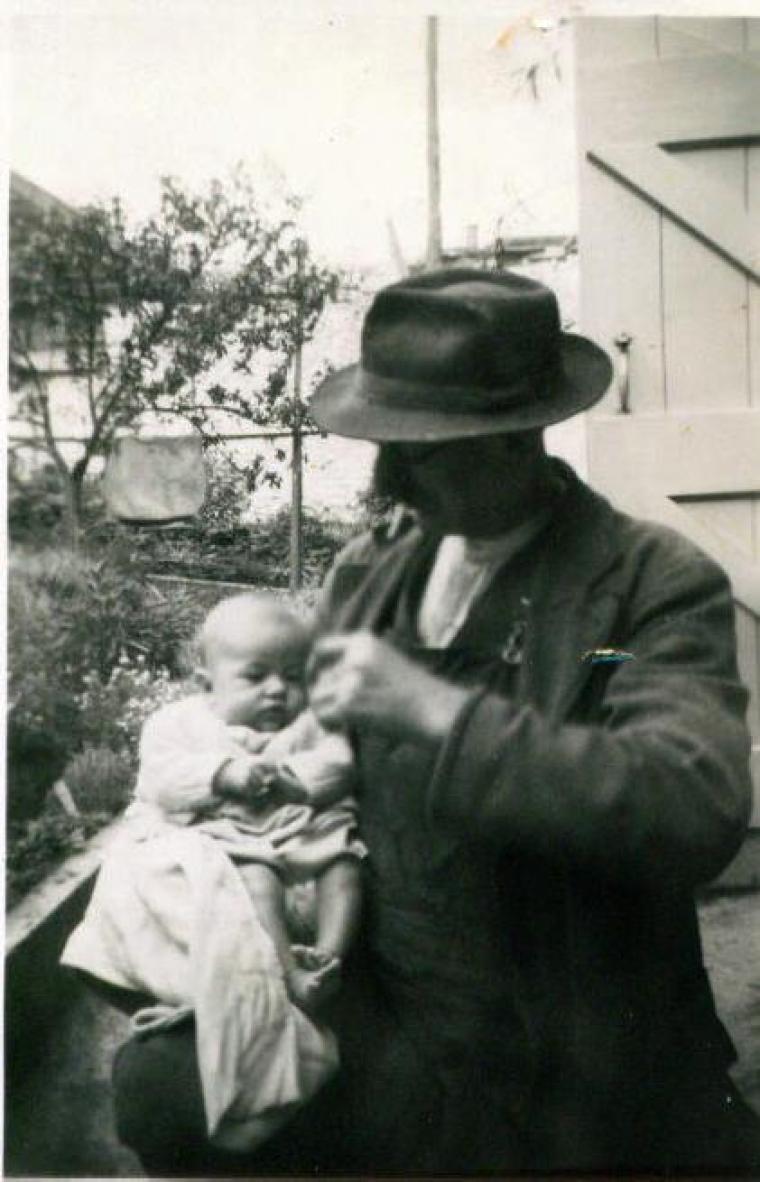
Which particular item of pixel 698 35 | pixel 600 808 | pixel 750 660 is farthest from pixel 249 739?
pixel 698 35

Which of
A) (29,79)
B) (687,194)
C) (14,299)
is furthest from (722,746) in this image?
(29,79)

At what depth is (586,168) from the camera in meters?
2.68

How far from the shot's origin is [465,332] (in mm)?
2361

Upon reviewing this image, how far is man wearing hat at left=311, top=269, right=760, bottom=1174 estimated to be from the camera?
7.83ft

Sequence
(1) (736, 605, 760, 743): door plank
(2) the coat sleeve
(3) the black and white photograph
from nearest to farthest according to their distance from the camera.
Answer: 1. (2) the coat sleeve
2. (3) the black and white photograph
3. (1) (736, 605, 760, 743): door plank

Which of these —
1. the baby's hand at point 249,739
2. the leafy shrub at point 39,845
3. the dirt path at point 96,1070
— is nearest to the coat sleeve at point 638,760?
the dirt path at point 96,1070

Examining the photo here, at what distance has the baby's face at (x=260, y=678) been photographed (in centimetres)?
251

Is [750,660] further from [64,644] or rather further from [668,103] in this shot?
[64,644]

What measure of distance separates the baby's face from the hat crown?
1.92ft

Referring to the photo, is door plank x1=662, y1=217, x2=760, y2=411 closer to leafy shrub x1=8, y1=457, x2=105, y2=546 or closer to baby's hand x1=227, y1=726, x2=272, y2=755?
baby's hand x1=227, y1=726, x2=272, y2=755

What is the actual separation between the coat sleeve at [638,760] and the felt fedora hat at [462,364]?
403 mm

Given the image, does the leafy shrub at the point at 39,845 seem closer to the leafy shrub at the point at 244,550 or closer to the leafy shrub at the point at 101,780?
the leafy shrub at the point at 101,780

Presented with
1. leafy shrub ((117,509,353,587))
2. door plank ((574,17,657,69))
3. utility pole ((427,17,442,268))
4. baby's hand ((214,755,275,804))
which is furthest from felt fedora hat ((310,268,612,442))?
baby's hand ((214,755,275,804))

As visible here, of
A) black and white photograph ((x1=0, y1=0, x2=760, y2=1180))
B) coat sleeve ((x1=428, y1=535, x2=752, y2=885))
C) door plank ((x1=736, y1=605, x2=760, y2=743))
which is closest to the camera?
coat sleeve ((x1=428, y1=535, x2=752, y2=885))
